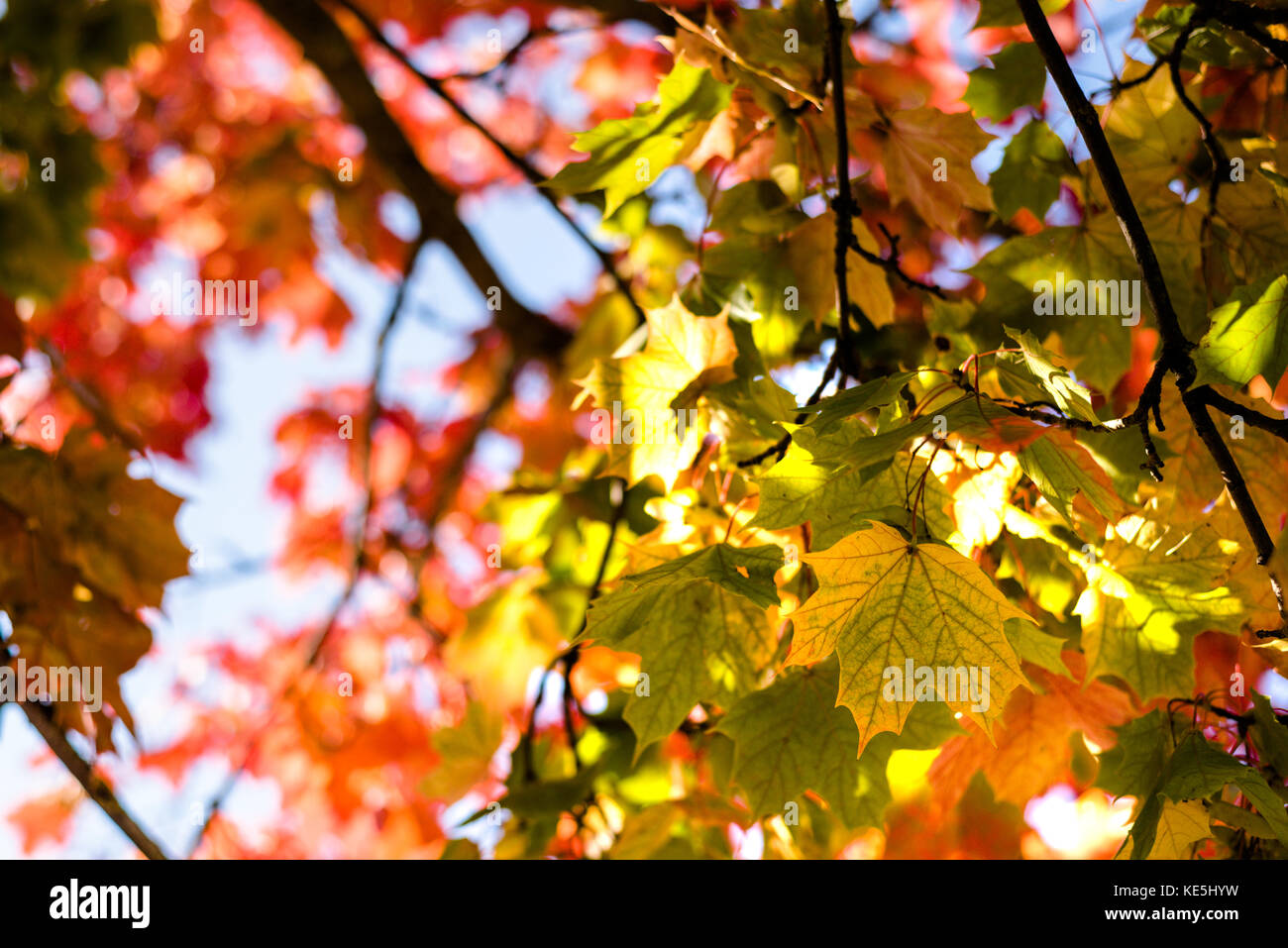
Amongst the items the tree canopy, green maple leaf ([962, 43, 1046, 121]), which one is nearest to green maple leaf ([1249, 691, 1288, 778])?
the tree canopy

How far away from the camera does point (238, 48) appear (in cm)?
615

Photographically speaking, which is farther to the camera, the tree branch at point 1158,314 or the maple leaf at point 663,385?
the maple leaf at point 663,385

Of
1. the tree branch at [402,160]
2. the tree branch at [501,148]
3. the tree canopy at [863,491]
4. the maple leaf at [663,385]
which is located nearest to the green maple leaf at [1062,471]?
the tree canopy at [863,491]

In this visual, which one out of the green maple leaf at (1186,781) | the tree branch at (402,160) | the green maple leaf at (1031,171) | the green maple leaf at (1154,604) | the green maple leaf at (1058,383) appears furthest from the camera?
the tree branch at (402,160)

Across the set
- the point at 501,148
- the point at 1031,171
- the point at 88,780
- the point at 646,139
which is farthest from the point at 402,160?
→ the point at 88,780

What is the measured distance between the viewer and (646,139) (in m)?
1.63

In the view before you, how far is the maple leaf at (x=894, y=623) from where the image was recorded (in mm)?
1115

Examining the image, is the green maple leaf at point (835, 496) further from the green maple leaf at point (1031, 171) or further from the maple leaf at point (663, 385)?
the green maple leaf at point (1031, 171)

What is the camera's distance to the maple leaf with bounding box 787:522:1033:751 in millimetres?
1115

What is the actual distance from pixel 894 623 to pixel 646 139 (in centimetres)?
99

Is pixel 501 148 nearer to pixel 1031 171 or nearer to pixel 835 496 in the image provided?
pixel 1031 171

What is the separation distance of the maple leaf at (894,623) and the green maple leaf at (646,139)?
82cm

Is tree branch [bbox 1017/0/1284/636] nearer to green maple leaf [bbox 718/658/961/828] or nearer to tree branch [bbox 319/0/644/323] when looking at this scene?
green maple leaf [bbox 718/658/961/828]
